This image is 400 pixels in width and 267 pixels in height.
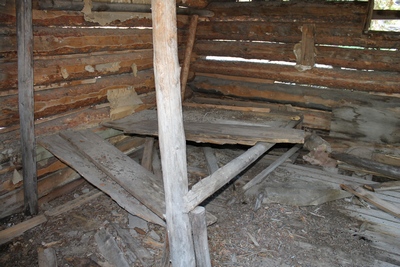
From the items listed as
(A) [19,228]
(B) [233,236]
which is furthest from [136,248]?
(A) [19,228]

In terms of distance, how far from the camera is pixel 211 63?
281 inches

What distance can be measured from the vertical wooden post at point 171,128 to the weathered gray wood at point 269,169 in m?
2.00

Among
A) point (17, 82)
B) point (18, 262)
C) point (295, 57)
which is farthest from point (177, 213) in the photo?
point (295, 57)

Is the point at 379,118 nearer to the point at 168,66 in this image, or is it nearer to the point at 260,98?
the point at 260,98

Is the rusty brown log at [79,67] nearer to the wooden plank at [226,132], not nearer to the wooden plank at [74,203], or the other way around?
the wooden plank at [226,132]

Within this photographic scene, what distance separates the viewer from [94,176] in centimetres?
412

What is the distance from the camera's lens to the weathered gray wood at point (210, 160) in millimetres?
5333

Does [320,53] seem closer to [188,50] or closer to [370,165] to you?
[370,165]

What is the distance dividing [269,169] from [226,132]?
1042mm

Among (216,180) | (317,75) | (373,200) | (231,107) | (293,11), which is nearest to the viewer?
(216,180)

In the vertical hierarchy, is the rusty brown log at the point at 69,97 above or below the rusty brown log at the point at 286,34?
below

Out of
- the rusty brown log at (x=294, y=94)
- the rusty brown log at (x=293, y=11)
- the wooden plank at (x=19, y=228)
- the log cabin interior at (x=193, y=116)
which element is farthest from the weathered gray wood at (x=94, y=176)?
the rusty brown log at (x=293, y=11)

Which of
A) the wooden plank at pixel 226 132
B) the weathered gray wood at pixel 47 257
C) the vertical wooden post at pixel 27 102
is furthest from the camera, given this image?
the wooden plank at pixel 226 132

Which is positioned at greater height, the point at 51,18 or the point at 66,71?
the point at 51,18
